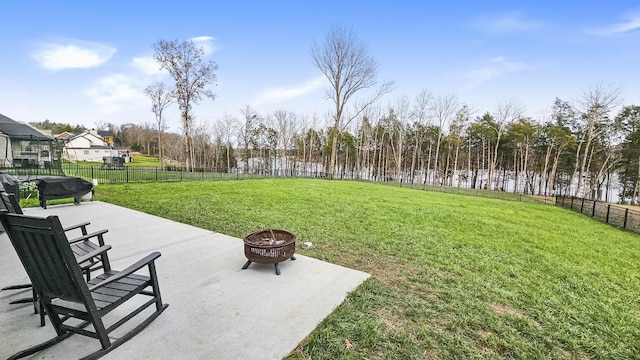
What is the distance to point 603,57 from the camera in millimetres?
12664

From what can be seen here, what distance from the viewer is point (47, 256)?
148cm

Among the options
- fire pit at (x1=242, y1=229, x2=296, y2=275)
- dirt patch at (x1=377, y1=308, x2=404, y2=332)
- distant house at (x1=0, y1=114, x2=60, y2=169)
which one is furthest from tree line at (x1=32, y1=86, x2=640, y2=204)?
dirt patch at (x1=377, y1=308, x2=404, y2=332)

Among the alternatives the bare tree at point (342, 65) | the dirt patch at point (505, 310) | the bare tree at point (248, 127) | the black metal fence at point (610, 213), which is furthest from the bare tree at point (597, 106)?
the bare tree at point (248, 127)

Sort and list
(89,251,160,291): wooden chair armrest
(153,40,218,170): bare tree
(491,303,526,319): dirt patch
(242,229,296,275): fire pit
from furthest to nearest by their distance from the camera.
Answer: (153,40,218,170): bare tree → (242,229,296,275): fire pit → (491,303,526,319): dirt patch → (89,251,160,291): wooden chair armrest

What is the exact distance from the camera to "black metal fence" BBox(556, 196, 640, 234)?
8.94m

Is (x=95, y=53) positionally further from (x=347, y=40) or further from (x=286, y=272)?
(x=347, y=40)

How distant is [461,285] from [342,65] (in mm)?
22527

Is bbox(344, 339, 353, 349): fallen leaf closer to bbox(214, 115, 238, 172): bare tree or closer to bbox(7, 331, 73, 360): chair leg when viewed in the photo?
bbox(7, 331, 73, 360): chair leg

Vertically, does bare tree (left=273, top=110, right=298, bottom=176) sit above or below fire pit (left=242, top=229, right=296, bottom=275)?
above

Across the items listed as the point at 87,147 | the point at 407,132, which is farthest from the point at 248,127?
the point at 407,132

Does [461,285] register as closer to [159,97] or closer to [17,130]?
[17,130]

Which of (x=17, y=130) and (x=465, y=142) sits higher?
(x=465, y=142)

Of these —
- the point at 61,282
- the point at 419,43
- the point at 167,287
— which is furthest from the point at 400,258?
the point at 419,43

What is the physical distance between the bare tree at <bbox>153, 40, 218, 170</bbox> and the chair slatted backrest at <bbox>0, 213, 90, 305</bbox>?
71.3ft
